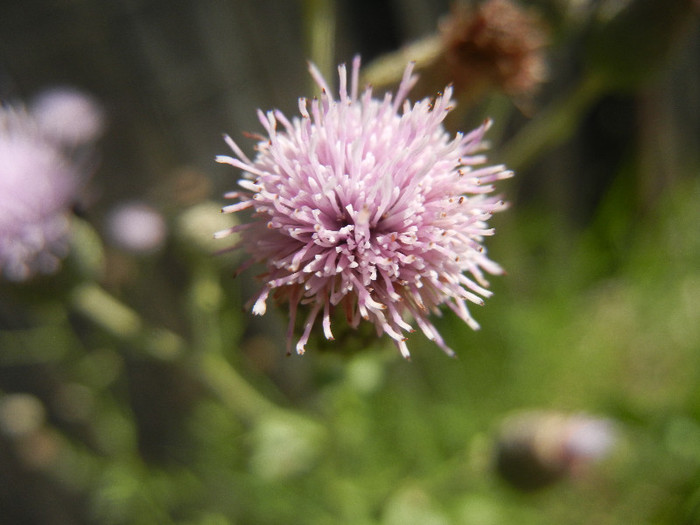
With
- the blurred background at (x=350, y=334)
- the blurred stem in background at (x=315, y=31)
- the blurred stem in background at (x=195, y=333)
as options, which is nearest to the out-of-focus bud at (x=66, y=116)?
the blurred background at (x=350, y=334)

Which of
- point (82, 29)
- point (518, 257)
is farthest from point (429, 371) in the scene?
point (82, 29)

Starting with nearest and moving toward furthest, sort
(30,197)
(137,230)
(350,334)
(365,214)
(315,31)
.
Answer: (365,214) → (350,334) → (315,31) → (30,197) → (137,230)

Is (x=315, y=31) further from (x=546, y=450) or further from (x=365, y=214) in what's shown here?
(x=546, y=450)

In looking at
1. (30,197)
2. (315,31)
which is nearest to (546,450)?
(315,31)

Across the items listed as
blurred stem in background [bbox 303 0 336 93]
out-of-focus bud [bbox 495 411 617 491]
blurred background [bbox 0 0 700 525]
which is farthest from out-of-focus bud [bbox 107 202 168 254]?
out-of-focus bud [bbox 495 411 617 491]

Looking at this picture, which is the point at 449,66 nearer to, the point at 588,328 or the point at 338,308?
the point at 338,308

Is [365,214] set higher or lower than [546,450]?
lower
